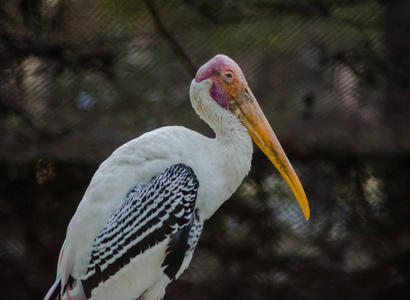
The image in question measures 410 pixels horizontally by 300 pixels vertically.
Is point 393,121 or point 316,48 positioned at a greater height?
point 316,48

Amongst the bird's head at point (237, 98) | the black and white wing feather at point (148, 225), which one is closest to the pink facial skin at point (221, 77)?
the bird's head at point (237, 98)

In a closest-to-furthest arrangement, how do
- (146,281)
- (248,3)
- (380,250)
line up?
(146,281)
(248,3)
(380,250)

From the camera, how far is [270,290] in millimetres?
4172

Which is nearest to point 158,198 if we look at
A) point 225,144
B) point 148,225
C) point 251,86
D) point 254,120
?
point 148,225

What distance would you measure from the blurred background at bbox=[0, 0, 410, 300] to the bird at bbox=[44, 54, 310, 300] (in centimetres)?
134

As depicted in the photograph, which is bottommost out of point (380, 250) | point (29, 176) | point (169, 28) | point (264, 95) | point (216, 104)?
point (380, 250)

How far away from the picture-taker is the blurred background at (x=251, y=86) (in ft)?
12.6

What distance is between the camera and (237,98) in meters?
2.51

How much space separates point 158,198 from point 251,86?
165 centimetres

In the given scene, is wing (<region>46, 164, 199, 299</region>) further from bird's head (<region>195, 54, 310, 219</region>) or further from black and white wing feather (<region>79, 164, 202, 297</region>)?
bird's head (<region>195, 54, 310, 219</region>)

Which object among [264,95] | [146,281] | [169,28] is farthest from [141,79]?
[146,281]

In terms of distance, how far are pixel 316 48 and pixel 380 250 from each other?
1395 mm

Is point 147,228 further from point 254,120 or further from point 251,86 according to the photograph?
point 251,86

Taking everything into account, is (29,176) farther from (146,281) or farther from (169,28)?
(146,281)
